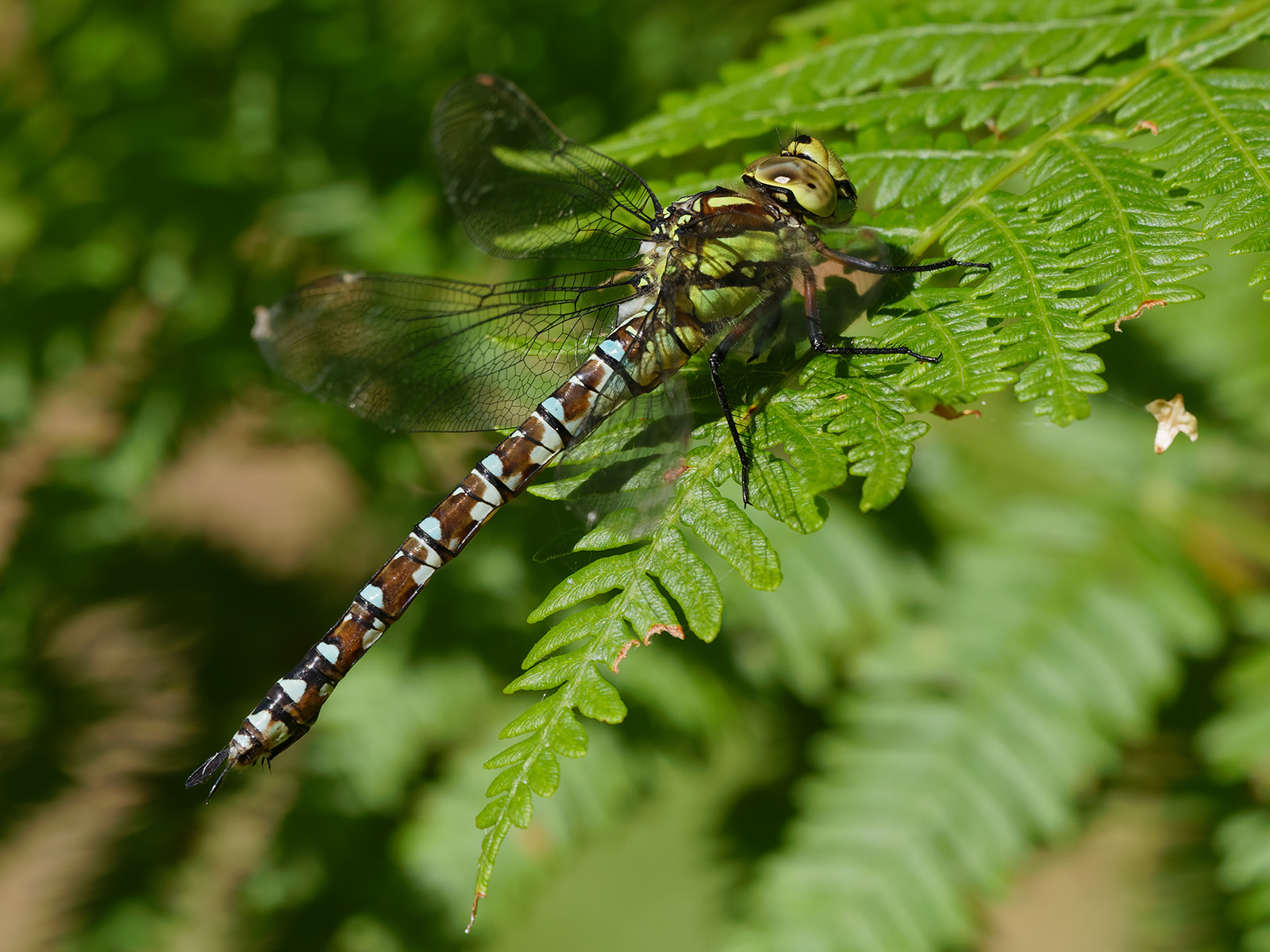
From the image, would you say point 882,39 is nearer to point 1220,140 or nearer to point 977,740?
point 1220,140

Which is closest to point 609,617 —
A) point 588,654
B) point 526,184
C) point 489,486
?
point 588,654

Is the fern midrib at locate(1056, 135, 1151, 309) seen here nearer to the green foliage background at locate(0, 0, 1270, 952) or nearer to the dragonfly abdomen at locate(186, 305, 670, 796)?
the dragonfly abdomen at locate(186, 305, 670, 796)

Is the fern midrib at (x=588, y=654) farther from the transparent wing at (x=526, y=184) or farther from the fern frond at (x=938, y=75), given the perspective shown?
the fern frond at (x=938, y=75)

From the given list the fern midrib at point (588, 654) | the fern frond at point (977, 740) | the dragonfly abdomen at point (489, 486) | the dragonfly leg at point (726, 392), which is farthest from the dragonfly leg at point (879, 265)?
the fern frond at point (977, 740)

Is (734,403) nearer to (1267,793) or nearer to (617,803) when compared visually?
(617,803)

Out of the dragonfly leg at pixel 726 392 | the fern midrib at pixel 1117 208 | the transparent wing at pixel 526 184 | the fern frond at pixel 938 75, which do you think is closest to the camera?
the fern midrib at pixel 1117 208

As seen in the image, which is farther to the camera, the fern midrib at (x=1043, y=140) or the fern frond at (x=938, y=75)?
the fern frond at (x=938, y=75)

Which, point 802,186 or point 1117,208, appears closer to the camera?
point 1117,208
